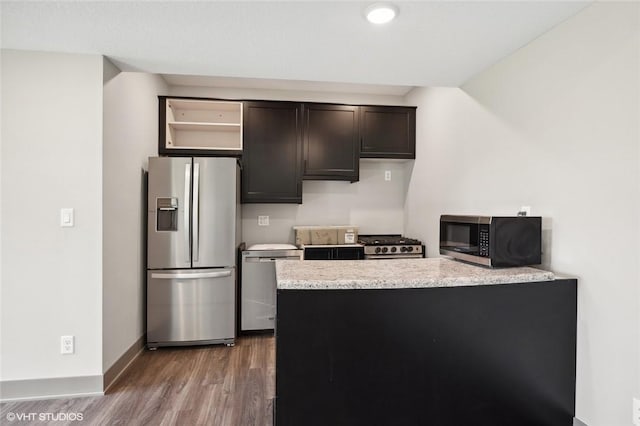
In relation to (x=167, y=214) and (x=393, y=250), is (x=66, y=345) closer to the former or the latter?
(x=167, y=214)

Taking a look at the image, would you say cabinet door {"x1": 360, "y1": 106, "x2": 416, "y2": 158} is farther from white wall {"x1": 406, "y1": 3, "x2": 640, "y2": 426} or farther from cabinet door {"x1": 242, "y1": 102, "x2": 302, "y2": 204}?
white wall {"x1": 406, "y1": 3, "x2": 640, "y2": 426}

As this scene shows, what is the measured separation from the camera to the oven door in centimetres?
181

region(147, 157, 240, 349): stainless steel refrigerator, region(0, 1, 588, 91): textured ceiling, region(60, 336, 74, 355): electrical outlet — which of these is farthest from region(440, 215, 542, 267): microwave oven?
region(60, 336, 74, 355): electrical outlet

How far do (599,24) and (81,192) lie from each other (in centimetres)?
311

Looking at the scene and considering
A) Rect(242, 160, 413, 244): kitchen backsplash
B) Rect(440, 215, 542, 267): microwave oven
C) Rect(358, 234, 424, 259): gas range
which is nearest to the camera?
Rect(440, 215, 542, 267): microwave oven

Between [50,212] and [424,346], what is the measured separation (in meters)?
2.49

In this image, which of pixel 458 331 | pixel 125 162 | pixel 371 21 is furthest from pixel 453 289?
pixel 125 162

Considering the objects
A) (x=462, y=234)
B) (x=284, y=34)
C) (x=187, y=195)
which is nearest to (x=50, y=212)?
(x=187, y=195)

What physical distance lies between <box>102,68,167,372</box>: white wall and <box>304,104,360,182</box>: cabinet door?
1.62m

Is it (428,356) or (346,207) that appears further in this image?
(346,207)

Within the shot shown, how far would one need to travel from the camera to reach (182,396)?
221 cm

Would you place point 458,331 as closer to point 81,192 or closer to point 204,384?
point 204,384

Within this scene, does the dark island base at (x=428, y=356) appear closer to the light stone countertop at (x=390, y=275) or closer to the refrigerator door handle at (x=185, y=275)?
the light stone countertop at (x=390, y=275)

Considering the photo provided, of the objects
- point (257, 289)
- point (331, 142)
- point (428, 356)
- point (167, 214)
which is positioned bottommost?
point (257, 289)
